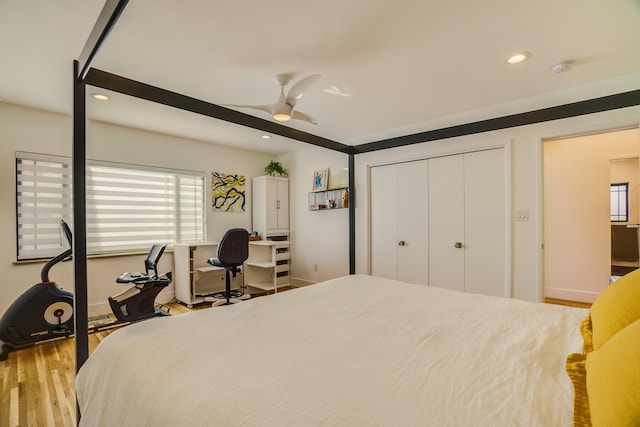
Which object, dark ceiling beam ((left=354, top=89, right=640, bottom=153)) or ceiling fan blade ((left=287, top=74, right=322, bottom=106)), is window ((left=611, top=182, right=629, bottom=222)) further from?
ceiling fan blade ((left=287, top=74, right=322, bottom=106))

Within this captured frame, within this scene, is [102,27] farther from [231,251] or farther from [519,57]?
[231,251]

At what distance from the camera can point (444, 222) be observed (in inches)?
144

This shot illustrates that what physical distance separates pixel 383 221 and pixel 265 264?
1973 millimetres

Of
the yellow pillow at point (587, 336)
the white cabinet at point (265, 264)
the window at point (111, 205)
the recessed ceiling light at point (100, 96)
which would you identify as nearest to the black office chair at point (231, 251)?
the white cabinet at point (265, 264)

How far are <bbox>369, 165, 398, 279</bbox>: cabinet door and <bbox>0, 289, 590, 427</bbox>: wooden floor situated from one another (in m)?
3.42

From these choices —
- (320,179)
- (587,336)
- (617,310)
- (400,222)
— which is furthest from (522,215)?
(320,179)

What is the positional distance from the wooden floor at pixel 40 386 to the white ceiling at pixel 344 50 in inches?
97.6

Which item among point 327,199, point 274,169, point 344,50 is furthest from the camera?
point 274,169

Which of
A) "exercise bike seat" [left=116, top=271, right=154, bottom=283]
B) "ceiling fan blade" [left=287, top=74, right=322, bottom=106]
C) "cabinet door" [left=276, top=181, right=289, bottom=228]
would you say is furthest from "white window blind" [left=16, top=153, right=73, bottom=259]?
"ceiling fan blade" [left=287, top=74, right=322, bottom=106]

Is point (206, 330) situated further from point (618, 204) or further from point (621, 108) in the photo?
point (618, 204)

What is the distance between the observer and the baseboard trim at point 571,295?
4051 millimetres

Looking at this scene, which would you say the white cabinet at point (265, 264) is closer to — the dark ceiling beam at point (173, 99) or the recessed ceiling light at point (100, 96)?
the dark ceiling beam at point (173, 99)

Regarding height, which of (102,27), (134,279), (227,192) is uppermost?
(102,27)

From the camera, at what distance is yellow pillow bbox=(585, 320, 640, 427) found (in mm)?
544
